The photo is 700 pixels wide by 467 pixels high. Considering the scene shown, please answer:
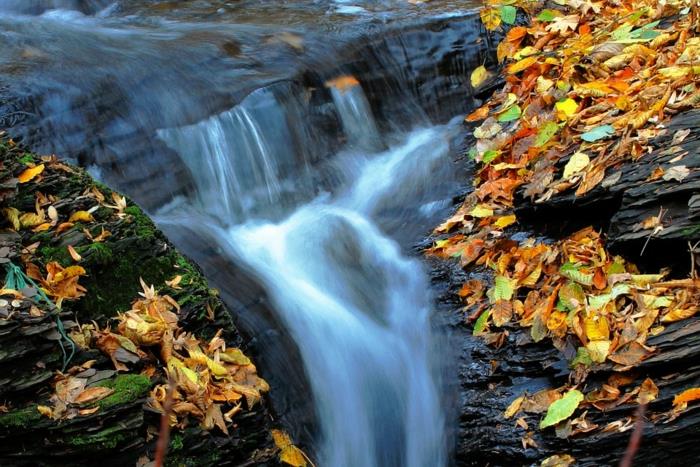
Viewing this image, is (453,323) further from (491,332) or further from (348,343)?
(348,343)

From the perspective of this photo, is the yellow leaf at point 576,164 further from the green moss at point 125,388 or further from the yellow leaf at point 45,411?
the yellow leaf at point 45,411

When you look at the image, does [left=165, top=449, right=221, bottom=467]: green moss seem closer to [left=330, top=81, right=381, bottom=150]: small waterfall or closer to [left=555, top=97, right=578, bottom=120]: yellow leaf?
[left=555, top=97, right=578, bottom=120]: yellow leaf

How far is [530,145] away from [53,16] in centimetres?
628

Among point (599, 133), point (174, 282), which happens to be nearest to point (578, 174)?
point (599, 133)

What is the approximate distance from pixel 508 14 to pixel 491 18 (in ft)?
0.73

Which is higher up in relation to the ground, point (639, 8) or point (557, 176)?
point (639, 8)

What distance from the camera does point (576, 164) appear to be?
4809 mm

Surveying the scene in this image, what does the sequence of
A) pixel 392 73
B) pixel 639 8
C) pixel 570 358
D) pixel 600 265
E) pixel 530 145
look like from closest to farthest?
pixel 570 358 → pixel 600 265 → pixel 530 145 → pixel 639 8 → pixel 392 73

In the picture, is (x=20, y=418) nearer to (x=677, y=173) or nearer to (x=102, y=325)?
(x=102, y=325)

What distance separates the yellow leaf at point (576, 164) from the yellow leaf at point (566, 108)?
65 centimetres

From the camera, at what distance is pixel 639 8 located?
6473 millimetres

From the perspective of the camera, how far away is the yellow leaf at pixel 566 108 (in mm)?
5422

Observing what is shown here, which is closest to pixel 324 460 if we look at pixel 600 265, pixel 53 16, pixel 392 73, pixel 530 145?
pixel 600 265

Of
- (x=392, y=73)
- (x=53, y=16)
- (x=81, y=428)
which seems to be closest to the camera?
(x=81, y=428)
